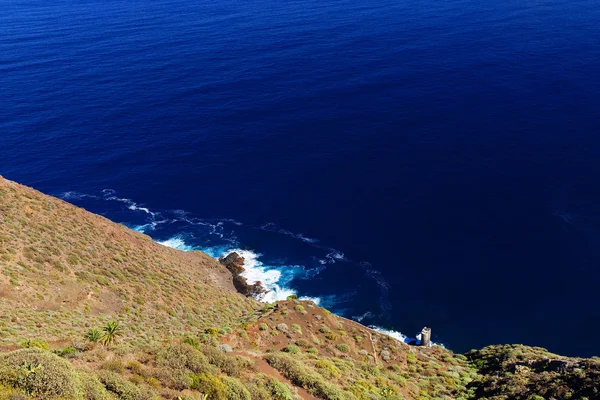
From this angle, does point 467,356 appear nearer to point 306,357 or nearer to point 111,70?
point 306,357

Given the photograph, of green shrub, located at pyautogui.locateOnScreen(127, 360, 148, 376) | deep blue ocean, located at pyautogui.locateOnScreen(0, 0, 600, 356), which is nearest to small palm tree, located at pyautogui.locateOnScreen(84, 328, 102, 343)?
green shrub, located at pyautogui.locateOnScreen(127, 360, 148, 376)

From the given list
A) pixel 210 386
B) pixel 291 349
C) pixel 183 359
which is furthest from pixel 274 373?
pixel 291 349

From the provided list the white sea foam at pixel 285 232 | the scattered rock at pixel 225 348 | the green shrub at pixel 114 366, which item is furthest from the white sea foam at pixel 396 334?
the green shrub at pixel 114 366

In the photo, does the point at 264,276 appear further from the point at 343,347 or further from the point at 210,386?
the point at 210,386

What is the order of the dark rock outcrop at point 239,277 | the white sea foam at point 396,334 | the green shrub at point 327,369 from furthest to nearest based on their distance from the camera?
the dark rock outcrop at point 239,277 < the white sea foam at point 396,334 < the green shrub at point 327,369

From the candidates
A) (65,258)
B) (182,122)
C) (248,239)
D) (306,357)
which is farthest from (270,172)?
(306,357)

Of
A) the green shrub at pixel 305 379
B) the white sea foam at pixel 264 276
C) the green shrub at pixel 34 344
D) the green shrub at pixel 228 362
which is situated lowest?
the white sea foam at pixel 264 276

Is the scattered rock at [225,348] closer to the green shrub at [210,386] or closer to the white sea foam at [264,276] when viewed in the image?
the green shrub at [210,386]
